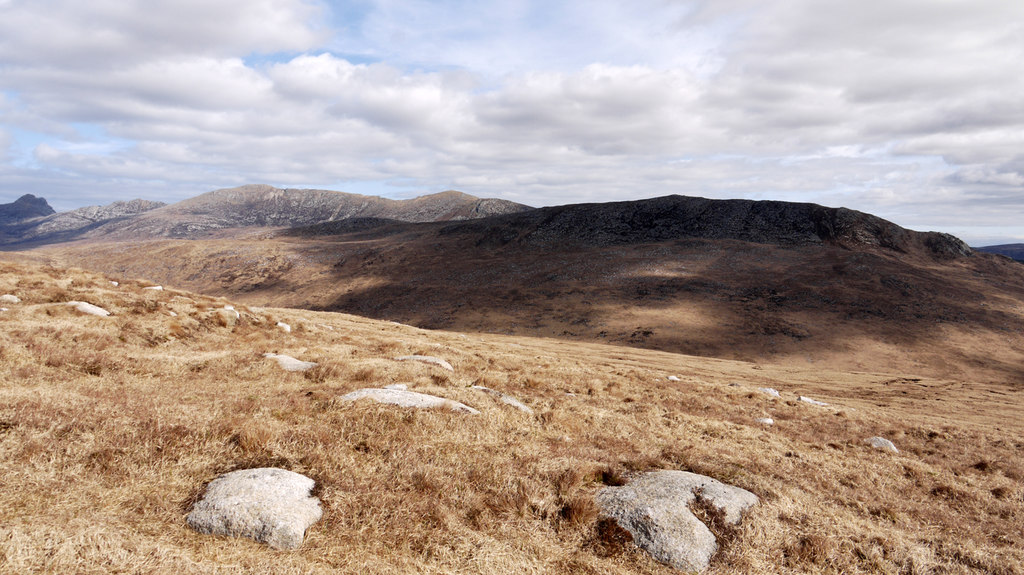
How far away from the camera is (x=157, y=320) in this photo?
17.0 metres

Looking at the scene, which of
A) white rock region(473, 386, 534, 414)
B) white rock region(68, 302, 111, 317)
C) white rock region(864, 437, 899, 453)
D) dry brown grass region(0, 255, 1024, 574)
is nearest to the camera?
dry brown grass region(0, 255, 1024, 574)

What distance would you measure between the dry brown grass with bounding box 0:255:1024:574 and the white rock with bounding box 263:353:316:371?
0.43m

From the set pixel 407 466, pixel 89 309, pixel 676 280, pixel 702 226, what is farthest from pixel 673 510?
pixel 702 226

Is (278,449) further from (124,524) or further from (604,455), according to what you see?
(604,455)

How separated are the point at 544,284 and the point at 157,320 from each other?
5131cm

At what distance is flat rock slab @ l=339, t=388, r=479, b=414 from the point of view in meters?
10.4

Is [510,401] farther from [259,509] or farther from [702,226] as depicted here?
[702,226]

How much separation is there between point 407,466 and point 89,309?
1589 cm

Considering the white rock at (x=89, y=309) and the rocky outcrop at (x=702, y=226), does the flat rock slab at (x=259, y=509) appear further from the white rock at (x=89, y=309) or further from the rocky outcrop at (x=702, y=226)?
the rocky outcrop at (x=702, y=226)

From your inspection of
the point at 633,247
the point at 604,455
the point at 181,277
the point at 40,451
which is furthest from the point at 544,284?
the point at 181,277

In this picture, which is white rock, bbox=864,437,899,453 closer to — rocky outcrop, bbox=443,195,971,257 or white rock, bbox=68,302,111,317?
white rock, bbox=68,302,111,317

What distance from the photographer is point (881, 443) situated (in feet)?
49.4

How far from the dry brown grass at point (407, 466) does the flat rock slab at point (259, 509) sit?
0.17 m

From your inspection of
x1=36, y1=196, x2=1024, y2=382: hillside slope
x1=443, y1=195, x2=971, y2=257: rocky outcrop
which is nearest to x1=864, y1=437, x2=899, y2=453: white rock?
x1=36, y1=196, x2=1024, y2=382: hillside slope
